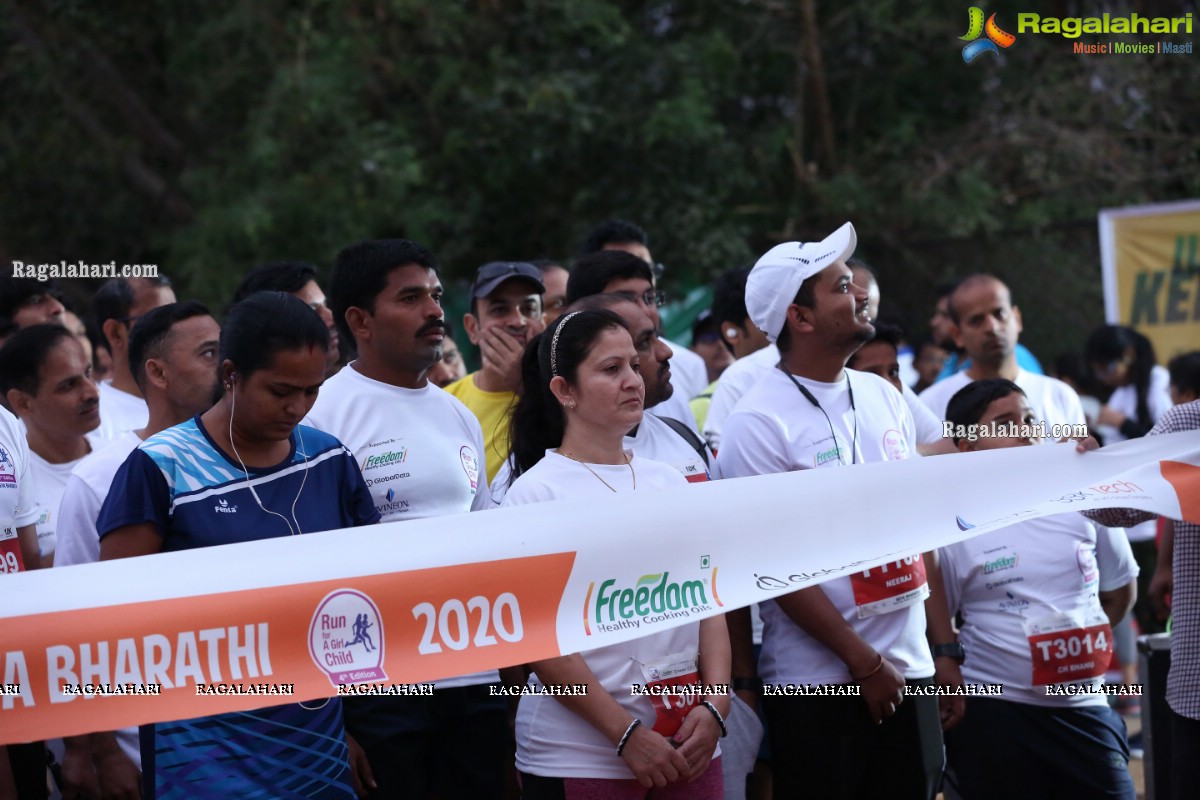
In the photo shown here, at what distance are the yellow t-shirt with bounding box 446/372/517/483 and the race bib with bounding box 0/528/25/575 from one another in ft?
5.07

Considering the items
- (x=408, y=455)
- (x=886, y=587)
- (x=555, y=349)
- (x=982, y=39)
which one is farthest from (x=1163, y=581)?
(x=982, y=39)

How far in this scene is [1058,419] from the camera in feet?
17.9

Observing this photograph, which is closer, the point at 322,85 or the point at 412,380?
the point at 412,380

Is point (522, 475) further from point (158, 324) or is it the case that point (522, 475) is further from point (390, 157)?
point (390, 157)

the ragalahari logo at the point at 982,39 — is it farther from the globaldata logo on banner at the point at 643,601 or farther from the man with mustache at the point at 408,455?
the globaldata logo on banner at the point at 643,601

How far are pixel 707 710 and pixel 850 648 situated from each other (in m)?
0.61

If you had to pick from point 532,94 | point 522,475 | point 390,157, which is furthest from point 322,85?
point 522,475

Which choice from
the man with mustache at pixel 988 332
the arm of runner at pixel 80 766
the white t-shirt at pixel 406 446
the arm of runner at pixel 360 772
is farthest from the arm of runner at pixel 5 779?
the man with mustache at pixel 988 332

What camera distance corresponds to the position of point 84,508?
3.83 m

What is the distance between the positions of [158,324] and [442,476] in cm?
111

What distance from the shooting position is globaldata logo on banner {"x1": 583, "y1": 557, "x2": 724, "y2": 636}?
3602mm

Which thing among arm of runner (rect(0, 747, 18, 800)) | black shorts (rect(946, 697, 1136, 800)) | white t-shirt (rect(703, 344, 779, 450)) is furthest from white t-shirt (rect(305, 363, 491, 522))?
black shorts (rect(946, 697, 1136, 800))

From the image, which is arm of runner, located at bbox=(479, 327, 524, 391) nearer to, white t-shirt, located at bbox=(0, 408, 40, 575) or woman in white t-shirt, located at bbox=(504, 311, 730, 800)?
woman in white t-shirt, located at bbox=(504, 311, 730, 800)

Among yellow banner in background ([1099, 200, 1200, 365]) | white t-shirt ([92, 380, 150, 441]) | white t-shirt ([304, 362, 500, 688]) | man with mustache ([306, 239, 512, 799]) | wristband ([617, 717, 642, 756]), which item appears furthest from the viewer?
yellow banner in background ([1099, 200, 1200, 365])
